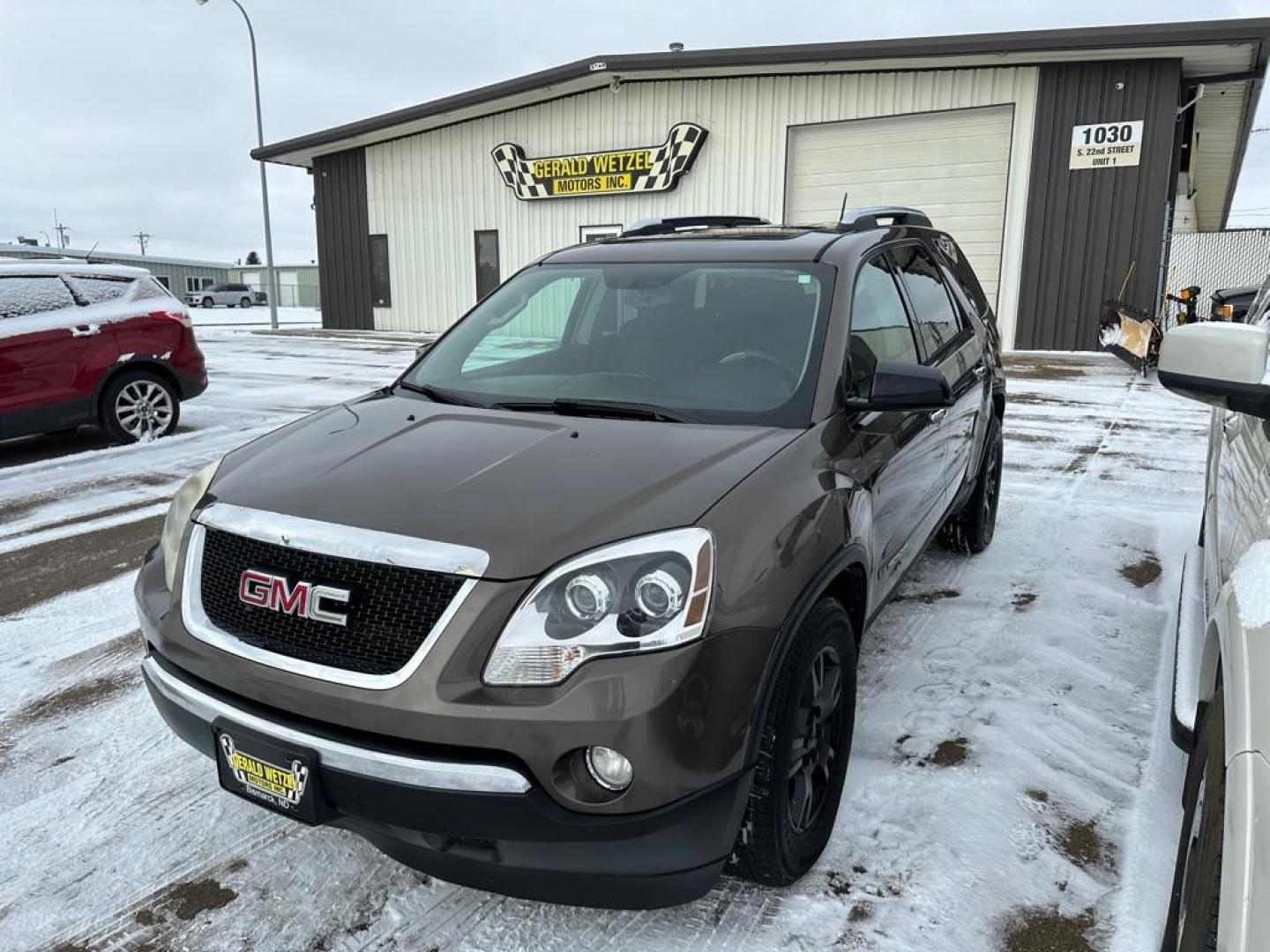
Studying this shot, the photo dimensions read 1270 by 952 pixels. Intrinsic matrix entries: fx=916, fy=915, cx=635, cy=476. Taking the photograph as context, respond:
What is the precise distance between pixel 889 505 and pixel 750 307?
2.63ft

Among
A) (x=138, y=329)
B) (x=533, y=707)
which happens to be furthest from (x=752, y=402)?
(x=138, y=329)

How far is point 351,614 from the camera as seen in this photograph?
6.37 feet

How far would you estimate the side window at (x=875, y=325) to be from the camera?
296 cm

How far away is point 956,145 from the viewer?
53.2ft

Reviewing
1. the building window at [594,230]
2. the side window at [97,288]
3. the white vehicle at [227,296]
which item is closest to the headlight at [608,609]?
the side window at [97,288]

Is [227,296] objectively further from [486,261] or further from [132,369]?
[132,369]

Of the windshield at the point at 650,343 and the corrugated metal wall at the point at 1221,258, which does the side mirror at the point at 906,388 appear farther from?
the corrugated metal wall at the point at 1221,258

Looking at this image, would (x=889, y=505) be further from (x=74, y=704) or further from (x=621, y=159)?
(x=621, y=159)

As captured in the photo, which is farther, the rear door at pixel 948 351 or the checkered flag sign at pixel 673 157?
the checkered flag sign at pixel 673 157

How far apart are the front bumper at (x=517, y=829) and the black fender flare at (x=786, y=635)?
0.27 feet

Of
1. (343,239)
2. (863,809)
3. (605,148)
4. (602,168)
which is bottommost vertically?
(863,809)

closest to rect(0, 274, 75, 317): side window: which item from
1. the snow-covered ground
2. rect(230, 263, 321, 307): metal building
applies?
the snow-covered ground

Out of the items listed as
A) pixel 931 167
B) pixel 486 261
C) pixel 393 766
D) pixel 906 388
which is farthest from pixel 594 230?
pixel 393 766

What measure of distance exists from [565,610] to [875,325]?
1837mm
